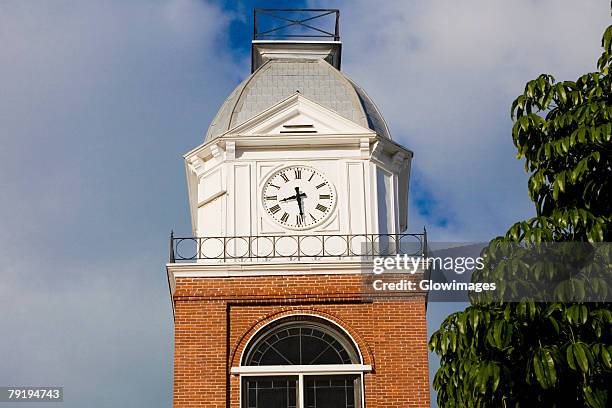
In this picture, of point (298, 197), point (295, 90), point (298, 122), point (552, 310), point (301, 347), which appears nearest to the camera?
point (552, 310)

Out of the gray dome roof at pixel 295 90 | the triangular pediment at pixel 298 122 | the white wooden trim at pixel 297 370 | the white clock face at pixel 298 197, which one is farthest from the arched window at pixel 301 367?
the gray dome roof at pixel 295 90

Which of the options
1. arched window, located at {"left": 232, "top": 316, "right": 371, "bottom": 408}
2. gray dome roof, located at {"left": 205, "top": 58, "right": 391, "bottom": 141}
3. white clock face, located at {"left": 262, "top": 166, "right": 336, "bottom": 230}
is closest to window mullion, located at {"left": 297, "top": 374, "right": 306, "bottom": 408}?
arched window, located at {"left": 232, "top": 316, "right": 371, "bottom": 408}

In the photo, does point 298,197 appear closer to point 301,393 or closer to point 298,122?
point 298,122

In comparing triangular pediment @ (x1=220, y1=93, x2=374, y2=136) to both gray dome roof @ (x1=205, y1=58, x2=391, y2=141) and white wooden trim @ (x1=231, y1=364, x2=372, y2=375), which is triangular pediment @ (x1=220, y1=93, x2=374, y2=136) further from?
white wooden trim @ (x1=231, y1=364, x2=372, y2=375)

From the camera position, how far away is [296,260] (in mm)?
26484

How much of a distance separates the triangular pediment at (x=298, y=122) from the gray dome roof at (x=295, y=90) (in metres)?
0.59

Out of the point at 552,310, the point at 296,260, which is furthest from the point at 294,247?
the point at 552,310

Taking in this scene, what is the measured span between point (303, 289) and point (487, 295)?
9.94 meters

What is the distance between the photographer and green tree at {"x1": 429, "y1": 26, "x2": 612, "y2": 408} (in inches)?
603

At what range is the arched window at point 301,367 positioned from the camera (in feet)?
82.6

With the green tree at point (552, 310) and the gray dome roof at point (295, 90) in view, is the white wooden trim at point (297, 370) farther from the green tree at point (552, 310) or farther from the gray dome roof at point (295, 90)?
the green tree at point (552, 310)

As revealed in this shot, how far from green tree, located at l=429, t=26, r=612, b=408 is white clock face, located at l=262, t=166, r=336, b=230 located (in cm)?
1064

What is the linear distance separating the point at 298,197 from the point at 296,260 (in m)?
1.65

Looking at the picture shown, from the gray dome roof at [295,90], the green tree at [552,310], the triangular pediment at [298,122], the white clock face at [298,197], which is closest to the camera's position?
the green tree at [552,310]
